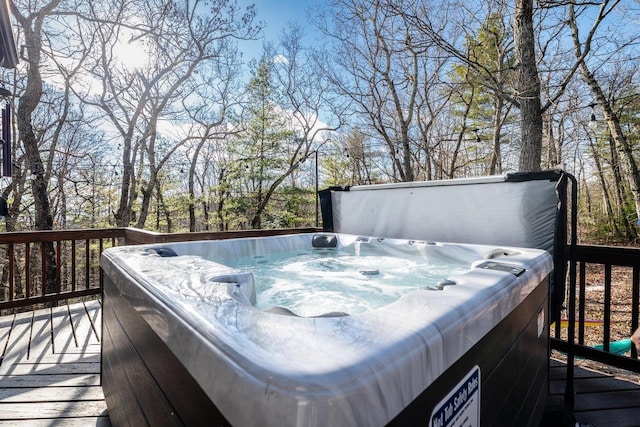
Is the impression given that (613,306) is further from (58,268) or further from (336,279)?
(58,268)

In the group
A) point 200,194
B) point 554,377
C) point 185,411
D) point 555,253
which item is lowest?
point 554,377

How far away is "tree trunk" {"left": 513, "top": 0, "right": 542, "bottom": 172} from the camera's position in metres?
3.51

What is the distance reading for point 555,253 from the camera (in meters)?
1.89

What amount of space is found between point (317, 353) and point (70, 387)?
2.01m

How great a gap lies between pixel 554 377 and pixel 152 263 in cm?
233

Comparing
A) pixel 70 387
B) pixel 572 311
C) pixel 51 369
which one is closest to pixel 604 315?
pixel 572 311

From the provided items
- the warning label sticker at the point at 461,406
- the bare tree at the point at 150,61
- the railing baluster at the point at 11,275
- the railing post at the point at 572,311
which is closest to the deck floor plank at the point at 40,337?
the railing baluster at the point at 11,275

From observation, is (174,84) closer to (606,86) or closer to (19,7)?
(19,7)

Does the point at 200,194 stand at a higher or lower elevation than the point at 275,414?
higher

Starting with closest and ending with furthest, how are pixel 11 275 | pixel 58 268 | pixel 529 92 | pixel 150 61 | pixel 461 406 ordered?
1. pixel 461 406
2. pixel 11 275
3. pixel 58 268
4. pixel 529 92
5. pixel 150 61

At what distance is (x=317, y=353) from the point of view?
0.50m

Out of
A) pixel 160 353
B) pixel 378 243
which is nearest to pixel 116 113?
pixel 378 243

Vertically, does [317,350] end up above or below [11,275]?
above

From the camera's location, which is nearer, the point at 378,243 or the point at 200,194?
the point at 378,243
